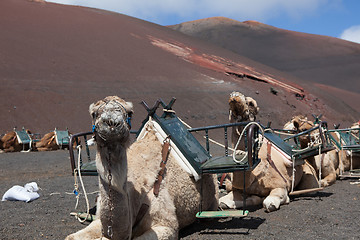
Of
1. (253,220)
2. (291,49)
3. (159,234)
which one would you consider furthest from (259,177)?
(291,49)

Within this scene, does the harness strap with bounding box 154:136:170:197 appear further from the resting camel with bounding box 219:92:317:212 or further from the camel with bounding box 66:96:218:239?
the resting camel with bounding box 219:92:317:212

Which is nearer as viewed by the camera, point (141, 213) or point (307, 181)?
point (141, 213)

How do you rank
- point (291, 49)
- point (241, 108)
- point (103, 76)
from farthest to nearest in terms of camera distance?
point (291, 49) < point (103, 76) < point (241, 108)

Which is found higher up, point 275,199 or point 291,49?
point 291,49

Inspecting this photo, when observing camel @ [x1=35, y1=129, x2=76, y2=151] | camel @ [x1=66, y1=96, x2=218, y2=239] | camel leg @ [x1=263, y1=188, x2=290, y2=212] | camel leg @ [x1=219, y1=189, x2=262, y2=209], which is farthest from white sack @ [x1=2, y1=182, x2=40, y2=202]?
camel @ [x1=35, y1=129, x2=76, y2=151]

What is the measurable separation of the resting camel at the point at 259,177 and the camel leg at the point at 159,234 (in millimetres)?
2085

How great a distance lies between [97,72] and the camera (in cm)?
3394

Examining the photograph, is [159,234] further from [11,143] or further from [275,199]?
[11,143]

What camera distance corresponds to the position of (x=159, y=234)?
3.75 meters

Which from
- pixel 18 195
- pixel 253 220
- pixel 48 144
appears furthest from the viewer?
pixel 48 144

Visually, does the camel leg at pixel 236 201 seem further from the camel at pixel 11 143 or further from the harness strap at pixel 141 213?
the camel at pixel 11 143

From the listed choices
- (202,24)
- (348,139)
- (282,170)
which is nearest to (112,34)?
(348,139)

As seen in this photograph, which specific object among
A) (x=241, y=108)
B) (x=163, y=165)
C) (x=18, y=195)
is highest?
(x=241, y=108)

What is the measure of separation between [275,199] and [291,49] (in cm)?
9413
